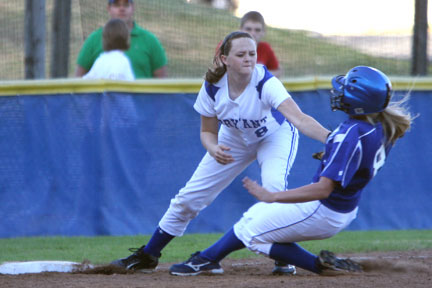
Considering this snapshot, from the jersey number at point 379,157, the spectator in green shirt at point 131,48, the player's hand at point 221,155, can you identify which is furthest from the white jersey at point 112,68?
the jersey number at point 379,157

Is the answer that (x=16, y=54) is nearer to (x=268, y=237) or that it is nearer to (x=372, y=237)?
(x=372, y=237)

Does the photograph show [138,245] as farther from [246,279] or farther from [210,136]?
[246,279]

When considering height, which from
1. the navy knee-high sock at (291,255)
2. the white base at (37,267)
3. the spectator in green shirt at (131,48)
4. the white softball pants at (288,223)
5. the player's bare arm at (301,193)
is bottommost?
the white base at (37,267)

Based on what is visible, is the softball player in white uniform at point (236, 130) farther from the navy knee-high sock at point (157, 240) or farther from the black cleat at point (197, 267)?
the black cleat at point (197, 267)

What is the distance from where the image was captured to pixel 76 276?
533cm

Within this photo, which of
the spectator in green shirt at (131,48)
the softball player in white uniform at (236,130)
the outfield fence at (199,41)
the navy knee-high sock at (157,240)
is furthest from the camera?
the outfield fence at (199,41)

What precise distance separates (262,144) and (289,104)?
0.58 metres

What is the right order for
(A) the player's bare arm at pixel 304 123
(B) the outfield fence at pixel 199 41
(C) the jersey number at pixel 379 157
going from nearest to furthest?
1. (C) the jersey number at pixel 379 157
2. (A) the player's bare arm at pixel 304 123
3. (B) the outfield fence at pixel 199 41

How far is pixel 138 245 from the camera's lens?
22.8ft

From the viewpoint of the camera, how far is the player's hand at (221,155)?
196 inches

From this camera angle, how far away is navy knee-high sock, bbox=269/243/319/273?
4.79 metres

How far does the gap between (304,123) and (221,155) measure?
2.03 ft

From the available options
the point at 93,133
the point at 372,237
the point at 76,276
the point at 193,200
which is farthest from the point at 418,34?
the point at 76,276

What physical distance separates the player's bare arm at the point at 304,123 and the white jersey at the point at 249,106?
4.7 inches
